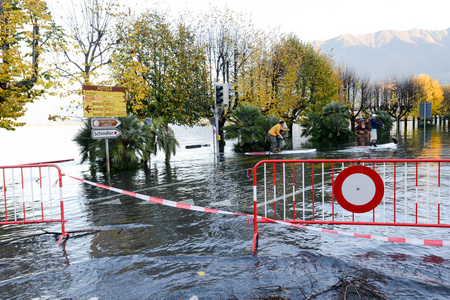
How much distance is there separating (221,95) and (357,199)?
15016mm

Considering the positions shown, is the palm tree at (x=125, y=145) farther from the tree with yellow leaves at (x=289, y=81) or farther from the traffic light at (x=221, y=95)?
the tree with yellow leaves at (x=289, y=81)

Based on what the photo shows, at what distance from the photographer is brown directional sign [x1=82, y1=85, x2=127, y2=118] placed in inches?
507

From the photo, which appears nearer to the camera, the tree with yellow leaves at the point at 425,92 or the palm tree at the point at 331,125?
the palm tree at the point at 331,125

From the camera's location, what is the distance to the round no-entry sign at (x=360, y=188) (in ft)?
17.3

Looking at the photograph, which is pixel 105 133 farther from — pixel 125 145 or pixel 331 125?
pixel 331 125

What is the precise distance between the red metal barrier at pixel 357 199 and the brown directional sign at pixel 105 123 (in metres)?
5.64

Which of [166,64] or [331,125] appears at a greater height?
[166,64]

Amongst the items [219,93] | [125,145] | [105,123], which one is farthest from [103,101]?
[219,93]

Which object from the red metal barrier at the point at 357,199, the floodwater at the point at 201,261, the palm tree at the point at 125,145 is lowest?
the floodwater at the point at 201,261

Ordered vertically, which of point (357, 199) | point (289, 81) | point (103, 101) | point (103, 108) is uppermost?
point (289, 81)

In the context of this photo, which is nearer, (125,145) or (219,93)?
(125,145)

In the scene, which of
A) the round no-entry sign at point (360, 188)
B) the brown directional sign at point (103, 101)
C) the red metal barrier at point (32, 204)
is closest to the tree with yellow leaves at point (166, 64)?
the brown directional sign at point (103, 101)

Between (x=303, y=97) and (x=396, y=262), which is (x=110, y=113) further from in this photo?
(x=303, y=97)

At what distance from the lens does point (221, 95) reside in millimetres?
19766
